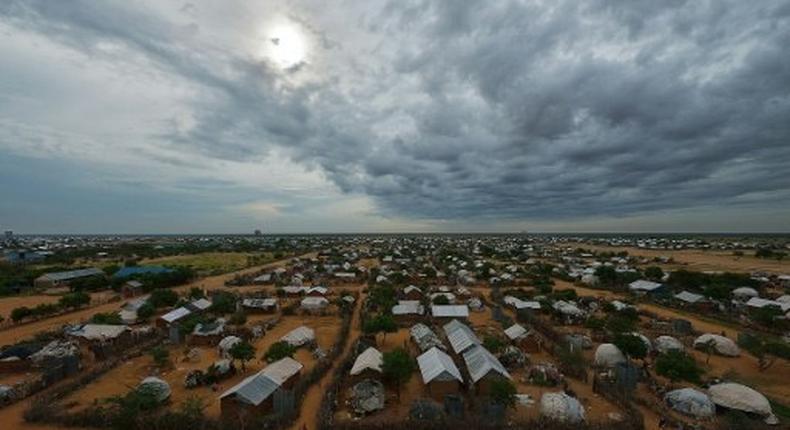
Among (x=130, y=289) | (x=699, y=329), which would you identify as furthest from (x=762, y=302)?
(x=130, y=289)

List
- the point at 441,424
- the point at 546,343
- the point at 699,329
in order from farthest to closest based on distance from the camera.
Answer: the point at 699,329
the point at 546,343
the point at 441,424

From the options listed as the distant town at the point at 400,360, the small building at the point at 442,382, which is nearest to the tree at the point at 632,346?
the distant town at the point at 400,360

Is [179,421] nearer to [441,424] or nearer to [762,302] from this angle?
[441,424]

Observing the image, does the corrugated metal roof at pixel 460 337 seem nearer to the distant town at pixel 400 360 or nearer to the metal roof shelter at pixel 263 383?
the distant town at pixel 400 360

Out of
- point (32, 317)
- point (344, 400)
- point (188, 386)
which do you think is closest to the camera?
point (344, 400)

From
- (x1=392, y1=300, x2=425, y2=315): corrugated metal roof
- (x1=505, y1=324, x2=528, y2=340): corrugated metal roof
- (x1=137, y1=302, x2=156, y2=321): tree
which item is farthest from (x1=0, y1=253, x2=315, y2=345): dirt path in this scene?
(x1=505, y1=324, x2=528, y2=340): corrugated metal roof

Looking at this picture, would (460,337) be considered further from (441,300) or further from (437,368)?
(441,300)

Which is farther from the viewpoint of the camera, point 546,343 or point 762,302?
point 762,302
